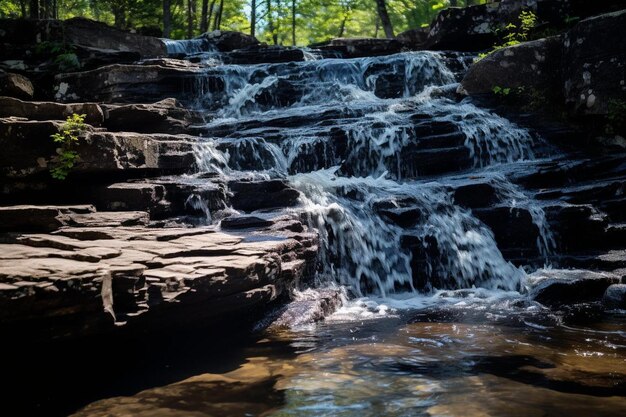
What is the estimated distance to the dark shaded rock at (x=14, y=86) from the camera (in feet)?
35.8

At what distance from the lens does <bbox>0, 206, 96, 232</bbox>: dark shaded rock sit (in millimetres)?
5727

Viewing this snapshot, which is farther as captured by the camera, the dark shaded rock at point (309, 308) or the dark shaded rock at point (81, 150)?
the dark shaded rock at point (81, 150)

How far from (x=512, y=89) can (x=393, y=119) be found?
321 centimetres

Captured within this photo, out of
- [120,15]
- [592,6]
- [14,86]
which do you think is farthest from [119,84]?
[120,15]

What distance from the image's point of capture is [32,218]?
231 inches

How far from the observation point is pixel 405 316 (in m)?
6.51

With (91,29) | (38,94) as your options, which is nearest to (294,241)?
(38,94)

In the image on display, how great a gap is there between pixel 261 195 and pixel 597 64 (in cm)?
780

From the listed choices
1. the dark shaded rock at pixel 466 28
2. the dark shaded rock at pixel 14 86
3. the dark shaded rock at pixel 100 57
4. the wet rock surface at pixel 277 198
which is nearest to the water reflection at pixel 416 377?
the wet rock surface at pixel 277 198

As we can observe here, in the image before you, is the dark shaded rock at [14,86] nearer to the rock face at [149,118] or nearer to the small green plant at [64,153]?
the rock face at [149,118]

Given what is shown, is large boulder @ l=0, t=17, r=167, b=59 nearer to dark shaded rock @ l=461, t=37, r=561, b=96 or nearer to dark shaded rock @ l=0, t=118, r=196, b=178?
dark shaded rock @ l=0, t=118, r=196, b=178

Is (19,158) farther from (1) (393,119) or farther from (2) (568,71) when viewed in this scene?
(2) (568,71)

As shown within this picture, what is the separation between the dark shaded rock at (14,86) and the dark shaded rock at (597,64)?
11910mm

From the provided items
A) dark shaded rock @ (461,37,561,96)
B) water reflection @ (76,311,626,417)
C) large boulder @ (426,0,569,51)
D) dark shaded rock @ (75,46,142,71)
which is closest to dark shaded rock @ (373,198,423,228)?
water reflection @ (76,311,626,417)
